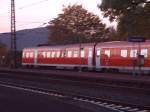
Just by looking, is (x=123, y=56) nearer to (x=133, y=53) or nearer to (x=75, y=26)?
(x=133, y=53)

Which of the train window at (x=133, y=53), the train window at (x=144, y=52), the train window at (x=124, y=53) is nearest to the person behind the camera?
the train window at (x=144, y=52)

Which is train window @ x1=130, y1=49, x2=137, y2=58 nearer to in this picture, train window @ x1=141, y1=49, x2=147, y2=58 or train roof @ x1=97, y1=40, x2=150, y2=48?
train roof @ x1=97, y1=40, x2=150, y2=48

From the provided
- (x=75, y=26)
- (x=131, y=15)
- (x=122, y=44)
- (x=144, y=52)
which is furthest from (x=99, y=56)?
(x=75, y=26)

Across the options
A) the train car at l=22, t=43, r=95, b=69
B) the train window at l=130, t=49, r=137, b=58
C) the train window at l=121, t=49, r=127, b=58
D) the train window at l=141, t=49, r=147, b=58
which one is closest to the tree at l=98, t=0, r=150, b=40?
the train car at l=22, t=43, r=95, b=69

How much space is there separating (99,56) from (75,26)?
46.8m

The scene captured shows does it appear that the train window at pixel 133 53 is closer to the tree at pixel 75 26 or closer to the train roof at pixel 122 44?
the train roof at pixel 122 44

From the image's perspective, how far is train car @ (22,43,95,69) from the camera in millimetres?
50188

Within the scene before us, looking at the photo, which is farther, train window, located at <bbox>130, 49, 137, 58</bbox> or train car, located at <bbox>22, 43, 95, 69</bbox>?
train car, located at <bbox>22, 43, 95, 69</bbox>

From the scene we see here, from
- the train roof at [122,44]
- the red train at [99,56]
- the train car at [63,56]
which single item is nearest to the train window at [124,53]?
the red train at [99,56]

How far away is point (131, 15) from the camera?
173 feet

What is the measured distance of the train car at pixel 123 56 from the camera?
4062 cm

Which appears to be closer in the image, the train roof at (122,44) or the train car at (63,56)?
the train roof at (122,44)

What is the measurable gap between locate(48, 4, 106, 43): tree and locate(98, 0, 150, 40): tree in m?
34.8

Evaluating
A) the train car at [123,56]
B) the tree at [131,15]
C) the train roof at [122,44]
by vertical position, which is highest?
the tree at [131,15]
